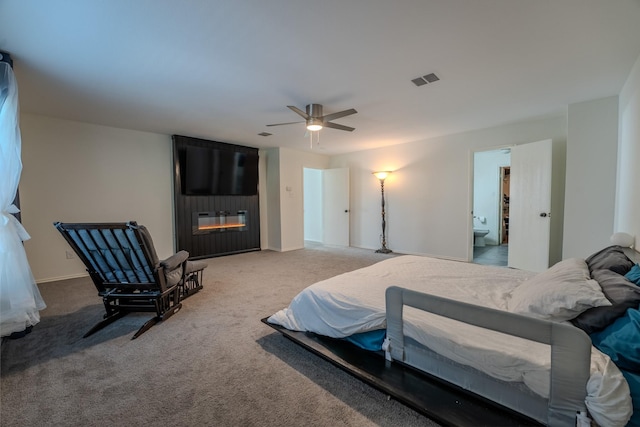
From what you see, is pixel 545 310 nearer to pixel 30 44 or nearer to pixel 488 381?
pixel 488 381

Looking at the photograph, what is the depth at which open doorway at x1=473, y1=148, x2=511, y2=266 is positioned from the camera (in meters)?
6.74

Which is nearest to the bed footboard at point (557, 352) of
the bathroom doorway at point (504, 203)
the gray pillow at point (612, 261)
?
the gray pillow at point (612, 261)

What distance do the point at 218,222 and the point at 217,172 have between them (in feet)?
3.52

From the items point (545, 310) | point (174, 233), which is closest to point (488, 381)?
point (545, 310)

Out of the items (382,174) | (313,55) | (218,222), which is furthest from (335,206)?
(313,55)

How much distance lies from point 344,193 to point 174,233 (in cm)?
390

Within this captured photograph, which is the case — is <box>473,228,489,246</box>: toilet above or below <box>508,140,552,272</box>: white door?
below

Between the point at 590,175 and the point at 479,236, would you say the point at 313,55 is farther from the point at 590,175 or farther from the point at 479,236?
the point at 479,236

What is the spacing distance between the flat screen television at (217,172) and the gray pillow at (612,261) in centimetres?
557

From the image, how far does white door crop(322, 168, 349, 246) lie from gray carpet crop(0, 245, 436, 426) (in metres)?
4.12

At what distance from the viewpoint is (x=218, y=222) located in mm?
5762

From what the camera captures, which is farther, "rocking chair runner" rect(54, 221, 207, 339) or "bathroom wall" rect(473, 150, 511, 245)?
"bathroom wall" rect(473, 150, 511, 245)

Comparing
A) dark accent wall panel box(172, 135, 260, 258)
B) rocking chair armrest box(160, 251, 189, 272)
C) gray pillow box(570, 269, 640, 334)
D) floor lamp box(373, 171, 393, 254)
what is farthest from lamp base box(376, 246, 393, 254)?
gray pillow box(570, 269, 640, 334)

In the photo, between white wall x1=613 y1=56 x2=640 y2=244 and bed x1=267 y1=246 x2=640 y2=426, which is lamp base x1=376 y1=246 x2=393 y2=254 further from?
bed x1=267 y1=246 x2=640 y2=426
